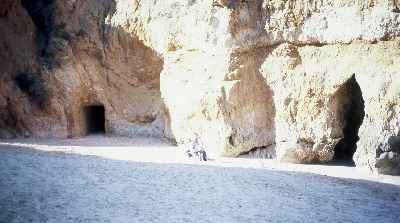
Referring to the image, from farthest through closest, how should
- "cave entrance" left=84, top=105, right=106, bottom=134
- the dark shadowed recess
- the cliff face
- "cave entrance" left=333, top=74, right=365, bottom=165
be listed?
"cave entrance" left=84, top=105, right=106, bottom=134
the dark shadowed recess
"cave entrance" left=333, top=74, right=365, bottom=165
the cliff face

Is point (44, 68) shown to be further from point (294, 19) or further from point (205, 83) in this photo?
point (294, 19)

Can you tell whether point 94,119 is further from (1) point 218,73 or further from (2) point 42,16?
(1) point 218,73

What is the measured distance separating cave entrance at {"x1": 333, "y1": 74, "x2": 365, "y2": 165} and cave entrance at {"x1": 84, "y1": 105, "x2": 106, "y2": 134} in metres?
8.25

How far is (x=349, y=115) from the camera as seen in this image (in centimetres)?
1146

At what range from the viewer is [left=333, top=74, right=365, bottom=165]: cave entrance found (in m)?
10.6

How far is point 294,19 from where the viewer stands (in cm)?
1105

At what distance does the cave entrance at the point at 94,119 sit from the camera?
50.1 ft

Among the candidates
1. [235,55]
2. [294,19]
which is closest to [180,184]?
[235,55]

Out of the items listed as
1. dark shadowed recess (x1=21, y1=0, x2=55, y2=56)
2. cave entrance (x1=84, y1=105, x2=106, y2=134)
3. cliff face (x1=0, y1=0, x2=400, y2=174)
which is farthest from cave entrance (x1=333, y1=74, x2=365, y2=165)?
dark shadowed recess (x1=21, y1=0, x2=55, y2=56)

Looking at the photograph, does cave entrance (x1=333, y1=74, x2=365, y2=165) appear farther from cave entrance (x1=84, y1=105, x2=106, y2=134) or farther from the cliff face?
cave entrance (x1=84, y1=105, x2=106, y2=134)

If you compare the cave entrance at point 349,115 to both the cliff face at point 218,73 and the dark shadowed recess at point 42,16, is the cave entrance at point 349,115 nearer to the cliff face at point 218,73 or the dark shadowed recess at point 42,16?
the cliff face at point 218,73

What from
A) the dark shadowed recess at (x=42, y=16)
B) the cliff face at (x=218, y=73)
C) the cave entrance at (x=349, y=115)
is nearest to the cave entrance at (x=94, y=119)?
the cliff face at (x=218, y=73)

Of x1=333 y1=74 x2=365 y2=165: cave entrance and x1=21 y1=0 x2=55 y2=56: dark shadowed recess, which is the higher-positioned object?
x1=21 y1=0 x2=55 y2=56: dark shadowed recess

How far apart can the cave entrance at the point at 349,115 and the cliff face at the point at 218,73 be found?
0.03 metres
